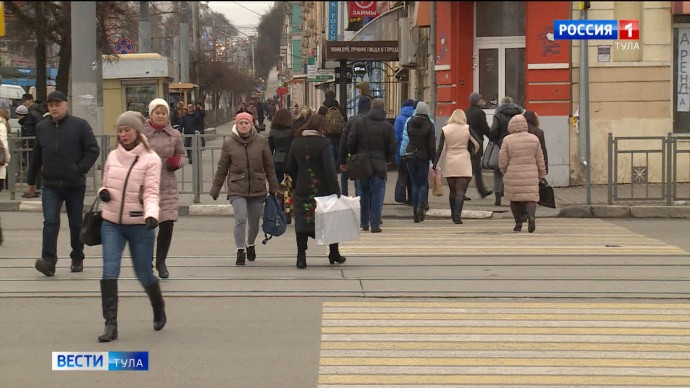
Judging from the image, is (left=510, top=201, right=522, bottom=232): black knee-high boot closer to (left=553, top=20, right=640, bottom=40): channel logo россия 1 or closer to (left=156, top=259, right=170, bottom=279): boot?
(left=156, top=259, right=170, bottom=279): boot

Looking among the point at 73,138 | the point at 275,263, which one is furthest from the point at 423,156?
the point at 73,138

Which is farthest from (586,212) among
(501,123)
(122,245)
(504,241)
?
(122,245)

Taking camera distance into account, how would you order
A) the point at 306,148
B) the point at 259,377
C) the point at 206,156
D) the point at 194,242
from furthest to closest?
the point at 206,156
the point at 194,242
the point at 306,148
the point at 259,377

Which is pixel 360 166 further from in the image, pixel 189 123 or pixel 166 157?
pixel 189 123

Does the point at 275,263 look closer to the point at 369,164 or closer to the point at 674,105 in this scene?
the point at 369,164

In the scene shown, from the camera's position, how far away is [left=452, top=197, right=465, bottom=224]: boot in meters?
15.5

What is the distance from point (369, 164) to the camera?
45.8 feet

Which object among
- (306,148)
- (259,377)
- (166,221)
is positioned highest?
(306,148)

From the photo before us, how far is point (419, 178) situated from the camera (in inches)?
610

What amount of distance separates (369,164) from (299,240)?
114 inches

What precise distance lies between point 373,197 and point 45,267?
5.11 meters

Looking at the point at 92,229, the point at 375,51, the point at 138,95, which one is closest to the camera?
the point at 92,229

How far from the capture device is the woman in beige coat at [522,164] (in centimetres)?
1423

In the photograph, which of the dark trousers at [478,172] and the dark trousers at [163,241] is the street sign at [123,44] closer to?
the dark trousers at [163,241]
